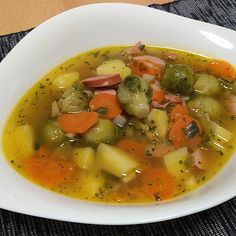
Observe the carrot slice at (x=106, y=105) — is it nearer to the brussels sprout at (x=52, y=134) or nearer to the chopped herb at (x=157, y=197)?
the brussels sprout at (x=52, y=134)

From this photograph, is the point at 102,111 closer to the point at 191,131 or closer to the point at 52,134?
the point at 52,134

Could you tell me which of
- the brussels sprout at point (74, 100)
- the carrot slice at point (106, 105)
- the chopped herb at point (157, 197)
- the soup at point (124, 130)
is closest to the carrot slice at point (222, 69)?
the soup at point (124, 130)

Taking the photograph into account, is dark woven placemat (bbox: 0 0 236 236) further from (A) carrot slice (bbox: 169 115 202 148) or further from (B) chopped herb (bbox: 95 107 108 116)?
(B) chopped herb (bbox: 95 107 108 116)

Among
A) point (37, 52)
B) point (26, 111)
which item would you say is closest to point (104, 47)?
point (37, 52)

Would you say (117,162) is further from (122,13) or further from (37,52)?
(122,13)

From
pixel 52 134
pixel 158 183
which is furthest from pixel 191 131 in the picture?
pixel 52 134

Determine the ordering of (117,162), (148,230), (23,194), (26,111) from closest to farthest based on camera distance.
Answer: (23,194) → (148,230) → (117,162) → (26,111)
